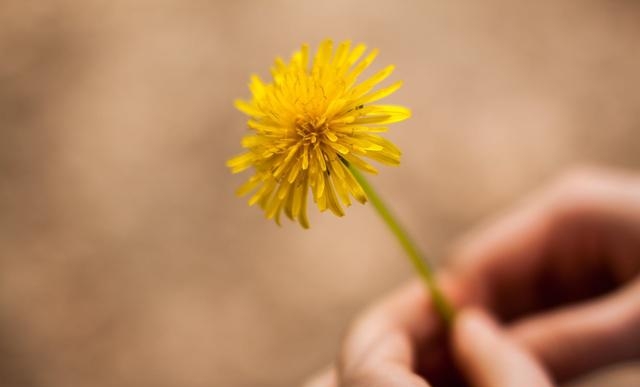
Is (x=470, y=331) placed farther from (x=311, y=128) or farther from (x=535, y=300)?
(x=311, y=128)

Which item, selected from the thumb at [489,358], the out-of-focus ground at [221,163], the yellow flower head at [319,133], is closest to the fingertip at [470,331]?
the thumb at [489,358]

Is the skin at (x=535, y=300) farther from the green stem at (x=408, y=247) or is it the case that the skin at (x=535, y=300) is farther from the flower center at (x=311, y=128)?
the flower center at (x=311, y=128)

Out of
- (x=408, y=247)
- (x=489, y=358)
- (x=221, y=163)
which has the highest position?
(x=221, y=163)

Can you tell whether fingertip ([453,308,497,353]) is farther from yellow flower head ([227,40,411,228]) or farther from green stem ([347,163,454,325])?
yellow flower head ([227,40,411,228])

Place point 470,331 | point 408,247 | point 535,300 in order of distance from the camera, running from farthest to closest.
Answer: point 535,300
point 470,331
point 408,247

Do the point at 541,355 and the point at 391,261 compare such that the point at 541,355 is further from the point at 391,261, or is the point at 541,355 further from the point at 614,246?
the point at 391,261

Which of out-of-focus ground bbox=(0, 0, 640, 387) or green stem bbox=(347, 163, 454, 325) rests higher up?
out-of-focus ground bbox=(0, 0, 640, 387)

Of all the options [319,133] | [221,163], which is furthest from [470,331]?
[221,163]

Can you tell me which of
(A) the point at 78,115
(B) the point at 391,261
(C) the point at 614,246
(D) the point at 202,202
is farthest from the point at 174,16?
(C) the point at 614,246

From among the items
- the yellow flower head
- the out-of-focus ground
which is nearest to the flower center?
the yellow flower head
